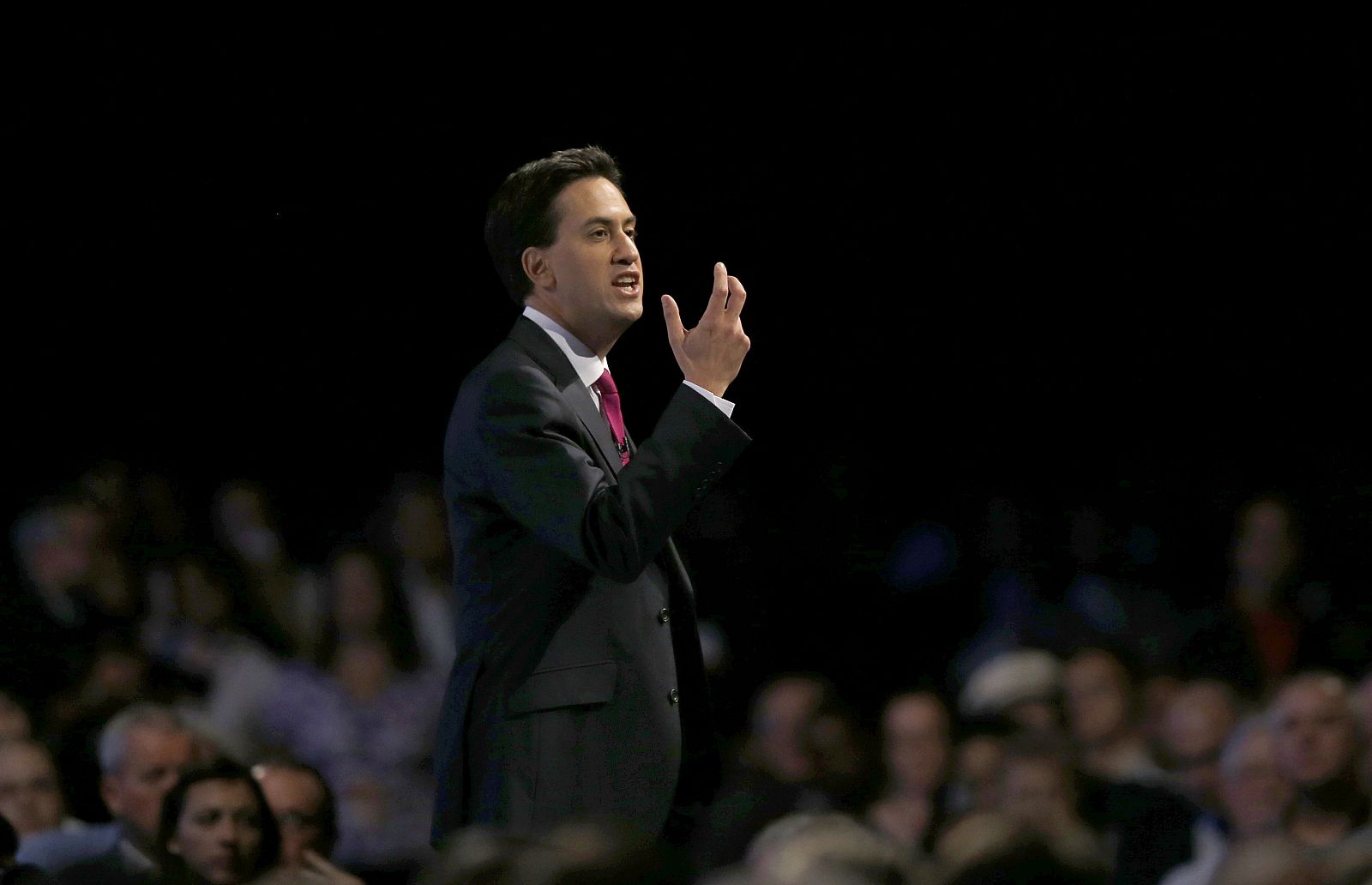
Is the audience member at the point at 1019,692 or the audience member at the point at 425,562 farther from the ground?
the audience member at the point at 425,562

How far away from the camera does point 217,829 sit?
2826 mm

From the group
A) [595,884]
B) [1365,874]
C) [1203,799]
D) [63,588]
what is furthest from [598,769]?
[63,588]

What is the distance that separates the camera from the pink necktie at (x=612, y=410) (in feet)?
6.95

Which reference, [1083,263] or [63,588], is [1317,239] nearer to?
[1083,263]

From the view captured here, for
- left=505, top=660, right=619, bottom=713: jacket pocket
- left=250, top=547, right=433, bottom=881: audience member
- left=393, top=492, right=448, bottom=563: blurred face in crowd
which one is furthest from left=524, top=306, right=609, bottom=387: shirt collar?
left=393, top=492, right=448, bottom=563: blurred face in crowd

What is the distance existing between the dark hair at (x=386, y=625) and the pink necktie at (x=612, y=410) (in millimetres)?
1735

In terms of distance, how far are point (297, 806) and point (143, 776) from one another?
297mm

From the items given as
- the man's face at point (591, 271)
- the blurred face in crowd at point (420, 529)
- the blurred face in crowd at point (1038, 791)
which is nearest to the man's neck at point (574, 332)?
the man's face at point (591, 271)

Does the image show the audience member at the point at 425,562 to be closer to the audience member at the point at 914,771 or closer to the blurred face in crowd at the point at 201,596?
the blurred face in crowd at the point at 201,596

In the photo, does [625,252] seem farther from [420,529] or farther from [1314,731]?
[420,529]

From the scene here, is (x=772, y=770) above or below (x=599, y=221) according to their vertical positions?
below

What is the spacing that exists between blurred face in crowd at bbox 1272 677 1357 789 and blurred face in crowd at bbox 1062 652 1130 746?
322 mm

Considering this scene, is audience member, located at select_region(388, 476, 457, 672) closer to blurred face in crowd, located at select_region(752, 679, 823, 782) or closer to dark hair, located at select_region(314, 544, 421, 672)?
dark hair, located at select_region(314, 544, 421, 672)

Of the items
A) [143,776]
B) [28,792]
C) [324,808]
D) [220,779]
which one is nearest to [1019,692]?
[324,808]
